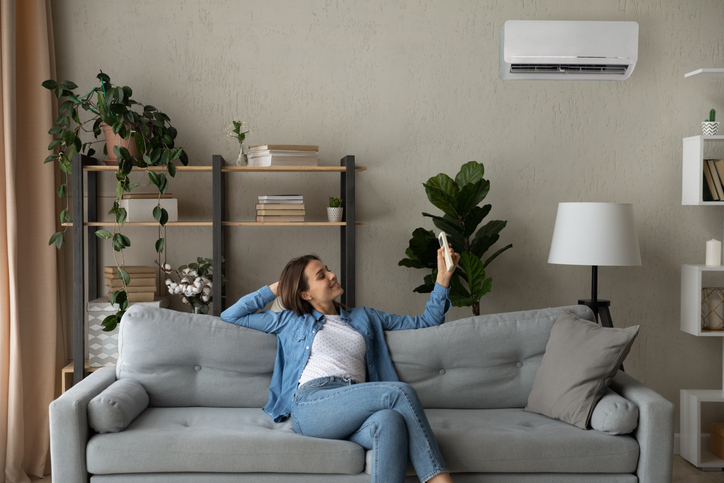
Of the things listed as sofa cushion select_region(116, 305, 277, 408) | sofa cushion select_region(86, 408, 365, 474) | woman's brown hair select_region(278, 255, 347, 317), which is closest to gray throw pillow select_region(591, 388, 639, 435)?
sofa cushion select_region(86, 408, 365, 474)

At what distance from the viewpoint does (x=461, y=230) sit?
10.1 feet

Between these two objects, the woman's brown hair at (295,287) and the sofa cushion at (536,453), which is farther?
the woman's brown hair at (295,287)

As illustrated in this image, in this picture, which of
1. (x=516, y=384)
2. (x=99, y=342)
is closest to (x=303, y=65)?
(x=99, y=342)

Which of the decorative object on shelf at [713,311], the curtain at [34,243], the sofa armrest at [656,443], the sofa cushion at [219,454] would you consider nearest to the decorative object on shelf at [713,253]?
the decorative object on shelf at [713,311]

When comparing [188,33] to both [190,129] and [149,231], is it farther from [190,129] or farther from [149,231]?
[149,231]

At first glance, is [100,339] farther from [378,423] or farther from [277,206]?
[378,423]

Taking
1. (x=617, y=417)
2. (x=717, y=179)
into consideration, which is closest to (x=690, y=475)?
(x=617, y=417)

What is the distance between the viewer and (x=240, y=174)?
3.27m

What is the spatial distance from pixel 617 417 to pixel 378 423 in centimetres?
85

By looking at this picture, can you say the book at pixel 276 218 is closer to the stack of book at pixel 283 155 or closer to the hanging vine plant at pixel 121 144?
the stack of book at pixel 283 155

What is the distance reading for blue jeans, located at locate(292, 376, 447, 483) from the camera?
195 centimetres

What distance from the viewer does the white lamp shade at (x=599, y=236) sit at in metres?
2.81

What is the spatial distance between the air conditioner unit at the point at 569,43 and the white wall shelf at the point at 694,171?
54 centimetres

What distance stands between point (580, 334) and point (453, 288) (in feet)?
2.52
